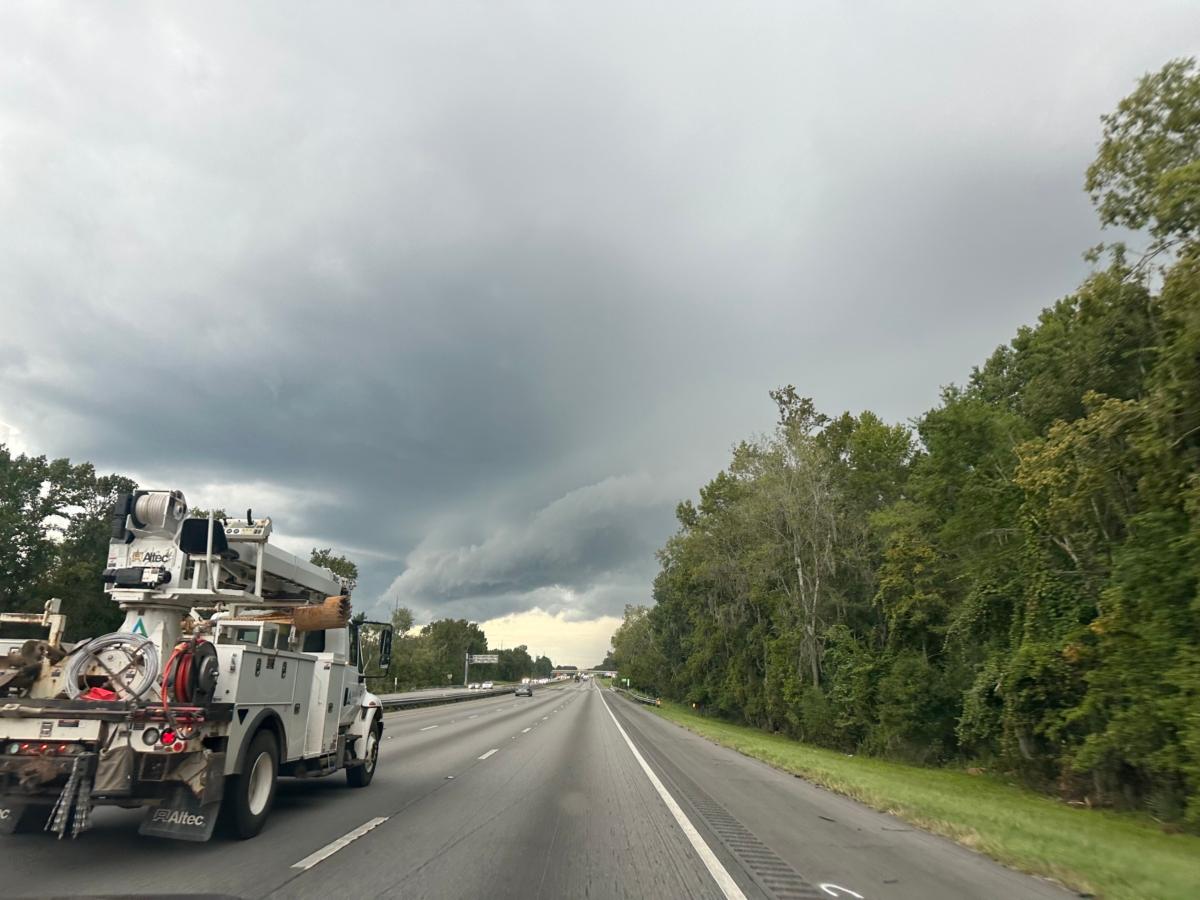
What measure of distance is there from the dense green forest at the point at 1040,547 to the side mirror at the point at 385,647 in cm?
1394

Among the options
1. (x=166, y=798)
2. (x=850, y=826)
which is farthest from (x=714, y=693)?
(x=166, y=798)

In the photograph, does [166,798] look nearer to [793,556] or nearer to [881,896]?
[881,896]

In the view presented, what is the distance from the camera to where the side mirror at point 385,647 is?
41.0 ft

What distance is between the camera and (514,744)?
22.6 meters

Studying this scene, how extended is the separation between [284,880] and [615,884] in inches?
111

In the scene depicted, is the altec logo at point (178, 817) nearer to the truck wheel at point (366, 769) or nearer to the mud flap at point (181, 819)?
the mud flap at point (181, 819)

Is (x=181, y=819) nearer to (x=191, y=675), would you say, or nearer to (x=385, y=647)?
(x=191, y=675)

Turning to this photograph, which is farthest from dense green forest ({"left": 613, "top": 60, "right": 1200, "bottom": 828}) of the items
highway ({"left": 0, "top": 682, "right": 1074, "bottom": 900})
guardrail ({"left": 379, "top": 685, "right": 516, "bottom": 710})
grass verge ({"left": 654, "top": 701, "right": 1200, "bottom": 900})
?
guardrail ({"left": 379, "top": 685, "right": 516, "bottom": 710})

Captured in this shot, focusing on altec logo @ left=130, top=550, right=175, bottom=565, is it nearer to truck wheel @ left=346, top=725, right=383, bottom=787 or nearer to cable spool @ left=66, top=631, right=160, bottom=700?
cable spool @ left=66, top=631, right=160, bottom=700

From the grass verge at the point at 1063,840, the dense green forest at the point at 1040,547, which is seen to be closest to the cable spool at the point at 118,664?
the grass verge at the point at 1063,840

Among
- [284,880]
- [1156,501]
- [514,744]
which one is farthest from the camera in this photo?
[514,744]

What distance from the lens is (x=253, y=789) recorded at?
26.9 feet

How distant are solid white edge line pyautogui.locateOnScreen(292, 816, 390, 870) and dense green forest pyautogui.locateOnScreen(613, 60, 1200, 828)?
1363cm

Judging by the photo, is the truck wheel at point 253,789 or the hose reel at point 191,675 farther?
the truck wheel at point 253,789
